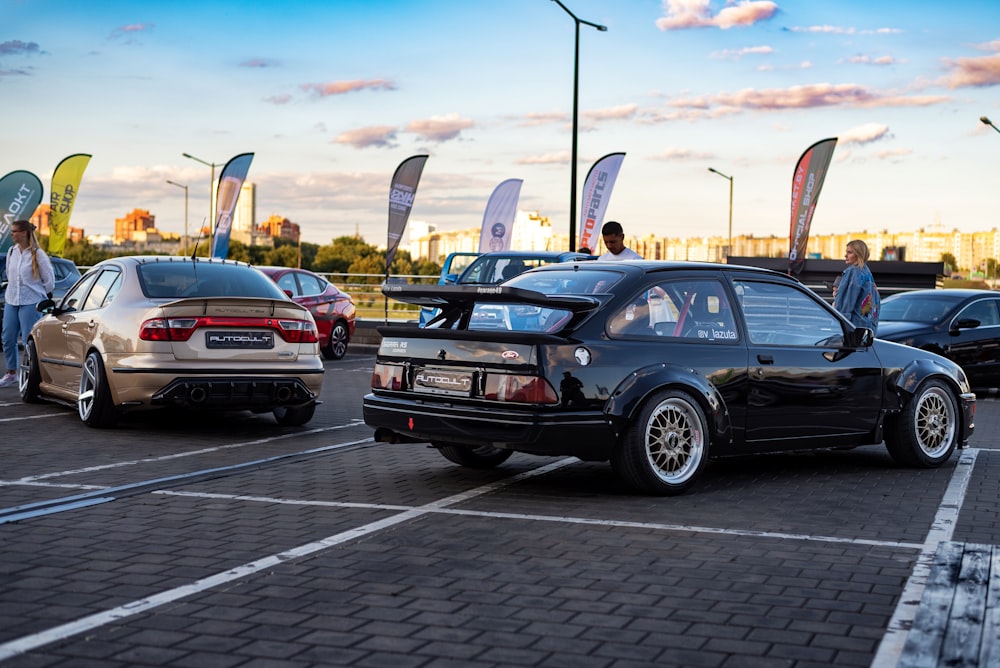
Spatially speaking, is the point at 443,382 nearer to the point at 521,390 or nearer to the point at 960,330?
the point at 521,390

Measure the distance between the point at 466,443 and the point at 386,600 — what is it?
2.61m

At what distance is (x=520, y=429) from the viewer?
289 inches

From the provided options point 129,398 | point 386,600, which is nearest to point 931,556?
point 386,600

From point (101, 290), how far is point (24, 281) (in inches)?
132

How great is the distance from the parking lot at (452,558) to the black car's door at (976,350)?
7428 mm

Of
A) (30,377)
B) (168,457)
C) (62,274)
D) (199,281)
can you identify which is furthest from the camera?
(62,274)

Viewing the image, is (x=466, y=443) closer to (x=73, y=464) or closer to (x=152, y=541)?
(x=152, y=541)

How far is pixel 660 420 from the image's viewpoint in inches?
306

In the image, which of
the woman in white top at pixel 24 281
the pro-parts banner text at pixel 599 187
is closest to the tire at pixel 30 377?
the woman in white top at pixel 24 281

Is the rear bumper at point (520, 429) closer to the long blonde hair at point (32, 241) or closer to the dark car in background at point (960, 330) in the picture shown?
the long blonde hair at point (32, 241)

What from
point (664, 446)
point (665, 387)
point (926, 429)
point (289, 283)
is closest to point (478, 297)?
point (665, 387)

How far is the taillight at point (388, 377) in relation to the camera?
320 inches

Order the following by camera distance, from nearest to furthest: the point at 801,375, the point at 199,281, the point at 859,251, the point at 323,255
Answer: the point at 801,375
the point at 199,281
the point at 859,251
the point at 323,255

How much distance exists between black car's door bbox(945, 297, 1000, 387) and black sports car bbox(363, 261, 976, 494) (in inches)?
322
